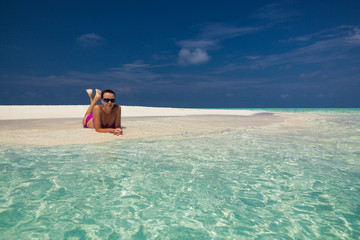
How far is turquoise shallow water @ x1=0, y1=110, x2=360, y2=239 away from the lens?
260 cm

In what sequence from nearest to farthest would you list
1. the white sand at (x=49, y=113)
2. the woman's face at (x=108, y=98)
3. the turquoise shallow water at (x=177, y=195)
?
the turquoise shallow water at (x=177, y=195) < the woman's face at (x=108, y=98) < the white sand at (x=49, y=113)

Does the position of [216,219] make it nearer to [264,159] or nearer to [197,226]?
[197,226]

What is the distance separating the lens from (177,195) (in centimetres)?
345

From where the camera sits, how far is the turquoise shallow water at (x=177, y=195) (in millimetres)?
2596

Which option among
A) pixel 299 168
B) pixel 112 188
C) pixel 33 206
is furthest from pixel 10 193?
pixel 299 168

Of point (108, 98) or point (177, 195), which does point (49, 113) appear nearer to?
point (108, 98)

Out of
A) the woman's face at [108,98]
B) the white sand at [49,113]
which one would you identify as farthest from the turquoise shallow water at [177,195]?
the white sand at [49,113]

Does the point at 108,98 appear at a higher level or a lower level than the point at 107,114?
higher

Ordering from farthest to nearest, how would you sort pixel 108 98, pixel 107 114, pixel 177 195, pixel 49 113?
pixel 49 113, pixel 107 114, pixel 108 98, pixel 177 195

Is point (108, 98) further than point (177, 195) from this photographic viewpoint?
Yes

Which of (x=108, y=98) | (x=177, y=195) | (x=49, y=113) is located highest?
(x=108, y=98)

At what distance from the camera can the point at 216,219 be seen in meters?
2.81

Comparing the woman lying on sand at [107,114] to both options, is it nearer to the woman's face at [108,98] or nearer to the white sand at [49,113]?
the woman's face at [108,98]

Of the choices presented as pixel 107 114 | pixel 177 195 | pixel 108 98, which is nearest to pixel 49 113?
pixel 107 114
